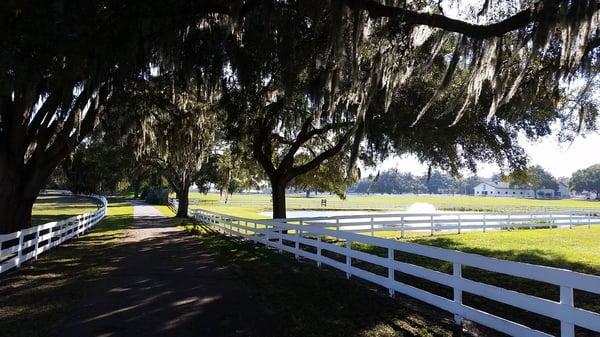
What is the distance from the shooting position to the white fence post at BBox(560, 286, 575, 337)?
4.66 m

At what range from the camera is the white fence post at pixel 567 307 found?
466 centimetres

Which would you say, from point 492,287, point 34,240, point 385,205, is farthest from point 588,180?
point 492,287

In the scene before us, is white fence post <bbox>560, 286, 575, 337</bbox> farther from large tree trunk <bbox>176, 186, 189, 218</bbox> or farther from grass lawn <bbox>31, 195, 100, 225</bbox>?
large tree trunk <bbox>176, 186, 189, 218</bbox>

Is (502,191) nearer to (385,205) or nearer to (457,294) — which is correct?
(385,205)

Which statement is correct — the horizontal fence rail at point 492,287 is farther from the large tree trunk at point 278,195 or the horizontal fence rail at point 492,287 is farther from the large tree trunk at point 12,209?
the large tree trunk at point 278,195

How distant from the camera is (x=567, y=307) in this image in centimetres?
469

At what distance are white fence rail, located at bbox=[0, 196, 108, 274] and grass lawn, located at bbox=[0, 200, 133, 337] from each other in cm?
23

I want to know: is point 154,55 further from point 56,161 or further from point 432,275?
point 432,275

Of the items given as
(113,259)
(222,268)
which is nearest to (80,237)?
(113,259)

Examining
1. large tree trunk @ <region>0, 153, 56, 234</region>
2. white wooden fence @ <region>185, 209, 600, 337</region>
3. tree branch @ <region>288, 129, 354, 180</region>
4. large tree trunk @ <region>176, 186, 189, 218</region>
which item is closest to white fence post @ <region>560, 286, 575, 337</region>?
white wooden fence @ <region>185, 209, 600, 337</region>

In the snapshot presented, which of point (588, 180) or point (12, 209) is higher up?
point (588, 180)

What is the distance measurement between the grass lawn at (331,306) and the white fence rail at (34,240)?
489 cm

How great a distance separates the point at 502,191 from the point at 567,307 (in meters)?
169

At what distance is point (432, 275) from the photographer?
23.5 feet
